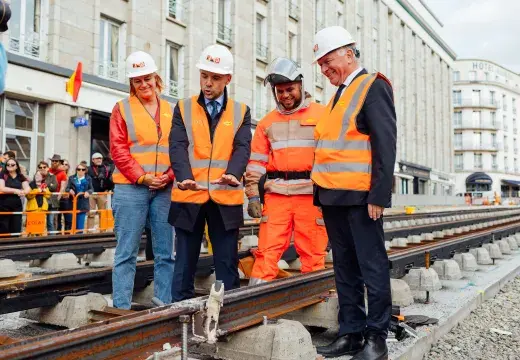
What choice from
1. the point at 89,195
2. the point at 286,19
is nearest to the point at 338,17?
the point at 286,19

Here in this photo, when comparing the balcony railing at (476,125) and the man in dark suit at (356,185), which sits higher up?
the balcony railing at (476,125)

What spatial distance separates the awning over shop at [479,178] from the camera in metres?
80.9

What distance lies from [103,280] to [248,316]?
5.96ft

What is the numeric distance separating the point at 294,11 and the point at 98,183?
77.1 feet

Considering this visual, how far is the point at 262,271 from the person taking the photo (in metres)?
4.95

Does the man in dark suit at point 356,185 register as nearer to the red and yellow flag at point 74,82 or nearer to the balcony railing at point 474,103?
the red and yellow flag at point 74,82

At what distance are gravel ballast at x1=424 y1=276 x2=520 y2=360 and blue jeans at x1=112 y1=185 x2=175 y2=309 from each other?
86.9 inches

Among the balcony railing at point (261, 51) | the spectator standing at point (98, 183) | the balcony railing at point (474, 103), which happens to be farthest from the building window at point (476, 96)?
the spectator standing at point (98, 183)

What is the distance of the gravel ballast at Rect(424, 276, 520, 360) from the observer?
165 inches

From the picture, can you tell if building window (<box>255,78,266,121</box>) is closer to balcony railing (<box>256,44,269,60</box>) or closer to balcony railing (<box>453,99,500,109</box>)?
balcony railing (<box>256,44,269,60</box>)

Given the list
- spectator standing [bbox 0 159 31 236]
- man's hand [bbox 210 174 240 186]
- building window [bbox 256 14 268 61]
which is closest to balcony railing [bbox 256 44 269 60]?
building window [bbox 256 14 268 61]

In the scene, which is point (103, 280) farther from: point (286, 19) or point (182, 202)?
point (286, 19)

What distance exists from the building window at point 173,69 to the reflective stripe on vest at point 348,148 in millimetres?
19866

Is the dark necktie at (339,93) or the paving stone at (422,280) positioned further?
the paving stone at (422,280)
